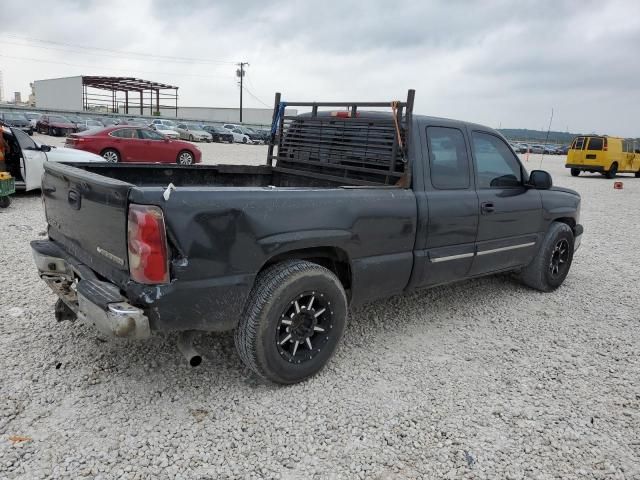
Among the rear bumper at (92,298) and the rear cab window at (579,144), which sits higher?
the rear cab window at (579,144)

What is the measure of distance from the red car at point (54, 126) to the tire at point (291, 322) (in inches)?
1355

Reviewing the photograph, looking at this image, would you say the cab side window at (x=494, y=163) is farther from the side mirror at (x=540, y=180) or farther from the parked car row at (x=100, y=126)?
the parked car row at (x=100, y=126)

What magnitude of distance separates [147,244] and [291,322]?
3.53ft

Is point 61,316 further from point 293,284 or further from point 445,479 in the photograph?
point 445,479

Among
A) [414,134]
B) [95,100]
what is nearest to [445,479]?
[414,134]

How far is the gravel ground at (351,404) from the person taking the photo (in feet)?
8.57

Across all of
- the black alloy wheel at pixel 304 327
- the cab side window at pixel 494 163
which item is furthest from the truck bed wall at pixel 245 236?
the cab side window at pixel 494 163

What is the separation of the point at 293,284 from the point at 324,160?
1818 millimetres

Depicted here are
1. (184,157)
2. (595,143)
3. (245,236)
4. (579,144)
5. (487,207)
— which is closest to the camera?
(245,236)

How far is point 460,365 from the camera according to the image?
374cm

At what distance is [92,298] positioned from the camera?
9.00 ft

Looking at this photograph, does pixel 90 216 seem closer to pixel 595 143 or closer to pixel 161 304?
pixel 161 304

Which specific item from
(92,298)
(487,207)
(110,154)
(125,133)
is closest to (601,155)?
(125,133)

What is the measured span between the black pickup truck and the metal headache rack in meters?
0.01
